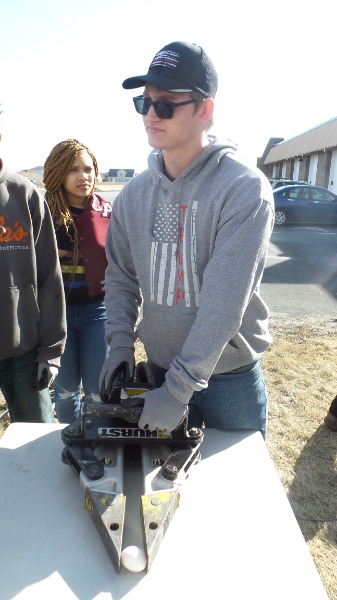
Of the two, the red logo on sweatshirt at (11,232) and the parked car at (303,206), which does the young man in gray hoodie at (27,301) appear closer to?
the red logo on sweatshirt at (11,232)

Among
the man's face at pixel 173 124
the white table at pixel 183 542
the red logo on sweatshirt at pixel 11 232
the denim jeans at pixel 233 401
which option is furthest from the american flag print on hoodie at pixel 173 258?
the red logo on sweatshirt at pixel 11 232

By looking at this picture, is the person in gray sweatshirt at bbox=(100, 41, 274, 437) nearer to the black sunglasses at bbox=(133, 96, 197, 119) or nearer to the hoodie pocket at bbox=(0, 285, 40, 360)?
the black sunglasses at bbox=(133, 96, 197, 119)

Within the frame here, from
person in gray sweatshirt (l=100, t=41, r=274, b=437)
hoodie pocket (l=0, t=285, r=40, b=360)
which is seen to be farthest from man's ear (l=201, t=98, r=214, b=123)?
hoodie pocket (l=0, t=285, r=40, b=360)

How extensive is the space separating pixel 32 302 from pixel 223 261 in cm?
109

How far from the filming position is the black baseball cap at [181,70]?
4.50 feet

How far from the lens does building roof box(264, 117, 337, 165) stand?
73.2 feet

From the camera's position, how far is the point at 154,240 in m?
1.55

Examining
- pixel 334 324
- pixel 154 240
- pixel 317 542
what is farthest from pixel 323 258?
pixel 154 240

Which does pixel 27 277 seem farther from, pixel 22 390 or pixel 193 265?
pixel 193 265

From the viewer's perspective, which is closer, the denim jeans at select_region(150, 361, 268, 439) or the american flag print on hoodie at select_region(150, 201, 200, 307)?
the american flag print on hoodie at select_region(150, 201, 200, 307)

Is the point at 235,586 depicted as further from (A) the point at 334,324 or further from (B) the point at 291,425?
(A) the point at 334,324

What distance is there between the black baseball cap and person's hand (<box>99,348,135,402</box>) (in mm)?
837

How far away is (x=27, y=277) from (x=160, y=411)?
1060mm

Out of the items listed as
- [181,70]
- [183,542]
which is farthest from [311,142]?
[183,542]
